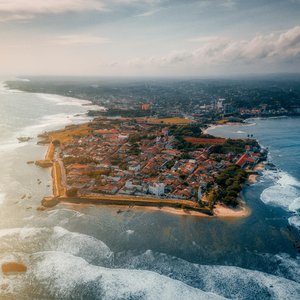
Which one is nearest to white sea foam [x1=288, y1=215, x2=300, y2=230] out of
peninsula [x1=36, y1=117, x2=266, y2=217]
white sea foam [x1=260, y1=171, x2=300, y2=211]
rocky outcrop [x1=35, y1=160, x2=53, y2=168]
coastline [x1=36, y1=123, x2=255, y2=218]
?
white sea foam [x1=260, y1=171, x2=300, y2=211]

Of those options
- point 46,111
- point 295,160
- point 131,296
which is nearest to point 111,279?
point 131,296

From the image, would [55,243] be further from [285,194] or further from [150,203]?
[285,194]

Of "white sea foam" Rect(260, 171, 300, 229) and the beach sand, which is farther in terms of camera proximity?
"white sea foam" Rect(260, 171, 300, 229)

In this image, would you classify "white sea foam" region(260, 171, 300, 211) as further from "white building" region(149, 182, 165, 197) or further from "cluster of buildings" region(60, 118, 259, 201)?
"white building" region(149, 182, 165, 197)

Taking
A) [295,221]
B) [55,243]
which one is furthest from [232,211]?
[55,243]

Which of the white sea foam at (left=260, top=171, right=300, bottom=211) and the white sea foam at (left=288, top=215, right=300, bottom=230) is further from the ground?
the white sea foam at (left=288, top=215, right=300, bottom=230)

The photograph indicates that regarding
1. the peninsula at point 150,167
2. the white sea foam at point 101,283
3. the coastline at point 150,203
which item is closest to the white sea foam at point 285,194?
the peninsula at point 150,167
